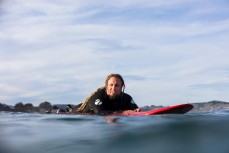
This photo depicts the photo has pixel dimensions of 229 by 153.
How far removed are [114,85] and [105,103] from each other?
587 mm

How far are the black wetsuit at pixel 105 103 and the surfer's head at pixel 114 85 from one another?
162 mm

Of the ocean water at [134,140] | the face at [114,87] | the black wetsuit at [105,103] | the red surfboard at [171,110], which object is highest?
the face at [114,87]

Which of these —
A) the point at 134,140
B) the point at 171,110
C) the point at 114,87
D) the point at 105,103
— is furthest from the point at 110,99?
the point at 134,140

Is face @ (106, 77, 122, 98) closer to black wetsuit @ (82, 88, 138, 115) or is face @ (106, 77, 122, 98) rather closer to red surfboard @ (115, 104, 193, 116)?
black wetsuit @ (82, 88, 138, 115)

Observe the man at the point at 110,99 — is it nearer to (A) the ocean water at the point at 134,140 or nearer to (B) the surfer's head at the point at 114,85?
(B) the surfer's head at the point at 114,85

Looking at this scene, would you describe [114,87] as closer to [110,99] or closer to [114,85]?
[114,85]

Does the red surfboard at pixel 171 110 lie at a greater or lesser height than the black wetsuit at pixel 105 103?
lesser

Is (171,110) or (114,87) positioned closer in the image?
(171,110)

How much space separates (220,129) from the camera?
439 cm

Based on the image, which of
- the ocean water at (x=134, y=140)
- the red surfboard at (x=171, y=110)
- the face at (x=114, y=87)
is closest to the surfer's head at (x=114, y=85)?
the face at (x=114, y=87)

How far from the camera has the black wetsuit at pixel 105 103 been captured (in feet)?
31.1

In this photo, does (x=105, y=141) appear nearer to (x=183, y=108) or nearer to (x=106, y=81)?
(x=183, y=108)

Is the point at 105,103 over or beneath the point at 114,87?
beneath

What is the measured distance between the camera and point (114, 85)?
947 cm
